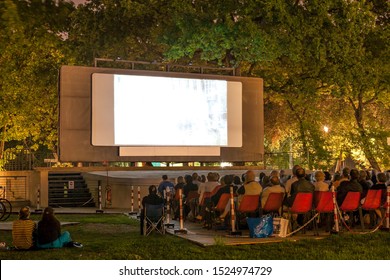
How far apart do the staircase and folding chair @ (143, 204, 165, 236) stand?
44.9 ft

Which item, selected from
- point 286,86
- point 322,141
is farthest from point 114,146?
point 286,86

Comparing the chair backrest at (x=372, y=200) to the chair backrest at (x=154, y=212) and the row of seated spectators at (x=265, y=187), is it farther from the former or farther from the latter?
the chair backrest at (x=154, y=212)

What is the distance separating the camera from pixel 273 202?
645 inches

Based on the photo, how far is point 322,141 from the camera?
33812mm

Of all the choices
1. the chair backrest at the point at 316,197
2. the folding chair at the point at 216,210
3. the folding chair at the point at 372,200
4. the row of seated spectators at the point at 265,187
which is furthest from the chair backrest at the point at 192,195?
the folding chair at the point at 372,200

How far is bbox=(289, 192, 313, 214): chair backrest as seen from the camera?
1594 cm

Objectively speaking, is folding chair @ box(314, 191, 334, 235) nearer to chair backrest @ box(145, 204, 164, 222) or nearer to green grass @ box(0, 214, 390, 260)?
green grass @ box(0, 214, 390, 260)

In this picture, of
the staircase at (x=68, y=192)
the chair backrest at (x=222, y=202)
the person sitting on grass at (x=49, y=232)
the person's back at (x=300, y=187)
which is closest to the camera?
the person sitting on grass at (x=49, y=232)

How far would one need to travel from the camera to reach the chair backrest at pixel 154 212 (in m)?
16.8

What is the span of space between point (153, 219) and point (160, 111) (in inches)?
344

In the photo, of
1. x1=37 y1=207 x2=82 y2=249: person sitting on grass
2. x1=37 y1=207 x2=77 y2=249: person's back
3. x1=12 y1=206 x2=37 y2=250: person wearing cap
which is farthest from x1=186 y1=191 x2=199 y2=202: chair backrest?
x1=12 y1=206 x2=37 y2=250: person wearing cap

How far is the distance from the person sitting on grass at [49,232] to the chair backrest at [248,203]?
393 centimetres

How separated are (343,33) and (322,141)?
5.18 meters
